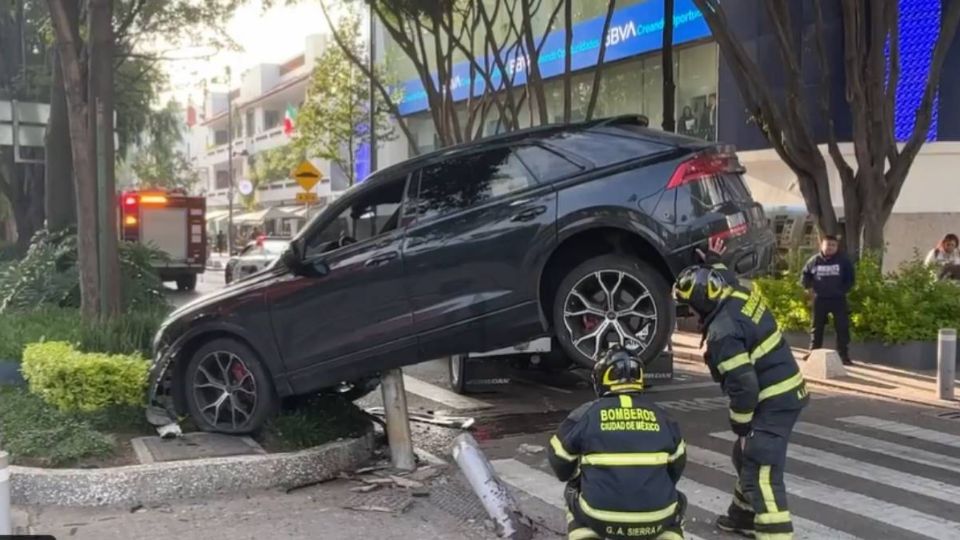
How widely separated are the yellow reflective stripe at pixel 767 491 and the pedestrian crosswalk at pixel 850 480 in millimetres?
530

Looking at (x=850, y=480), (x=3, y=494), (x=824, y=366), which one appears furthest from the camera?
(x=824, y=366)

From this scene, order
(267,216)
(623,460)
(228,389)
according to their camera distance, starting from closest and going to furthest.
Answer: (623,460)
(228,389)
(267,216)

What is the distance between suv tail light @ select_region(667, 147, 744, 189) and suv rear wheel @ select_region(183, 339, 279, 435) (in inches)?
130

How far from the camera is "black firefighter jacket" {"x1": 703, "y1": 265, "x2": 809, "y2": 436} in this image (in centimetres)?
498

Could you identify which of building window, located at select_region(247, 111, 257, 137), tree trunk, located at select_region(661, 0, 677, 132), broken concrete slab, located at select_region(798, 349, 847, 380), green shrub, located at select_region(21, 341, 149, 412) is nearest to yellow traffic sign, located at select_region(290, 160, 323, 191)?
tree trunk, located at select_region(661, 0, 677, 132)

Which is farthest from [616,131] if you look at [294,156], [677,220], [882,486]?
[294,156]

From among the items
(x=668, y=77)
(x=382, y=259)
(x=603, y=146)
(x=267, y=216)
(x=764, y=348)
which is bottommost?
(x=764, y=348)

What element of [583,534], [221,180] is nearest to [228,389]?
[583,534]

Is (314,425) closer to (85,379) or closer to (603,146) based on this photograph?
(85,379)

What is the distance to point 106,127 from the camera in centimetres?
922

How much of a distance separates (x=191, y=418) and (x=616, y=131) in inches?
153

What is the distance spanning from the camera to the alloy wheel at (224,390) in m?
7.00

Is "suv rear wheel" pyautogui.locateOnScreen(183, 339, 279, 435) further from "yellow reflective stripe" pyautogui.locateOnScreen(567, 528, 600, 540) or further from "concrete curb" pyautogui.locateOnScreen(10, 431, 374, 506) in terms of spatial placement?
"yellow reflective stripe" pyautogui.locateOnScreen(567, 528, 600, 540)

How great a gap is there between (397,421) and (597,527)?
323 cm
